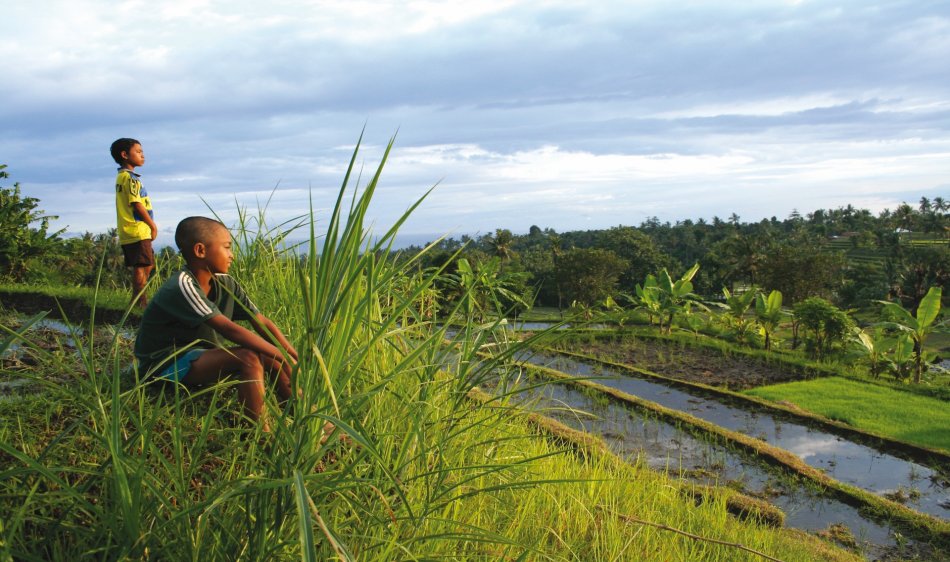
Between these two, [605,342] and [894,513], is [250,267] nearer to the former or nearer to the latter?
[894,513]

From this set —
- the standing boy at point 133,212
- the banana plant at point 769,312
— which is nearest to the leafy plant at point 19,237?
the standing boy at point 133,212

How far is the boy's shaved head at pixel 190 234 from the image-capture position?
2.31m

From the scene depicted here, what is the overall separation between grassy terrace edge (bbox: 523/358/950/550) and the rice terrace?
23mm

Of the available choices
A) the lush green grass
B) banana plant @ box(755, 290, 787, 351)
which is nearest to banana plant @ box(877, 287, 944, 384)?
the lush green grass

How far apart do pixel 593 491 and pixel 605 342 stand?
375 inches

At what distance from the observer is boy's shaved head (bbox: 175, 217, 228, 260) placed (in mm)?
2309

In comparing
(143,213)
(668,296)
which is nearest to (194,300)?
(143,213)

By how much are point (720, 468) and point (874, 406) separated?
3750mm

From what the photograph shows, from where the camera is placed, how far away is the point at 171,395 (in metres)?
2.51

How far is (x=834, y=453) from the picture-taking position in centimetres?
621

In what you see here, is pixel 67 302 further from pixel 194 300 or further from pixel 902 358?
pixel 902 358

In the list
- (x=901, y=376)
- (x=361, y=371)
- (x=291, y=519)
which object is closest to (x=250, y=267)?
(x=361, y=371)

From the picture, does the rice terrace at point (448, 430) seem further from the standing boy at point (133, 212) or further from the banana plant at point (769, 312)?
the standing boy at point (133, 212)

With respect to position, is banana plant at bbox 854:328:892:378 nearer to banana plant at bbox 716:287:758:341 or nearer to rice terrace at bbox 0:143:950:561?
rice terrace at bbox 0:143:950:561
